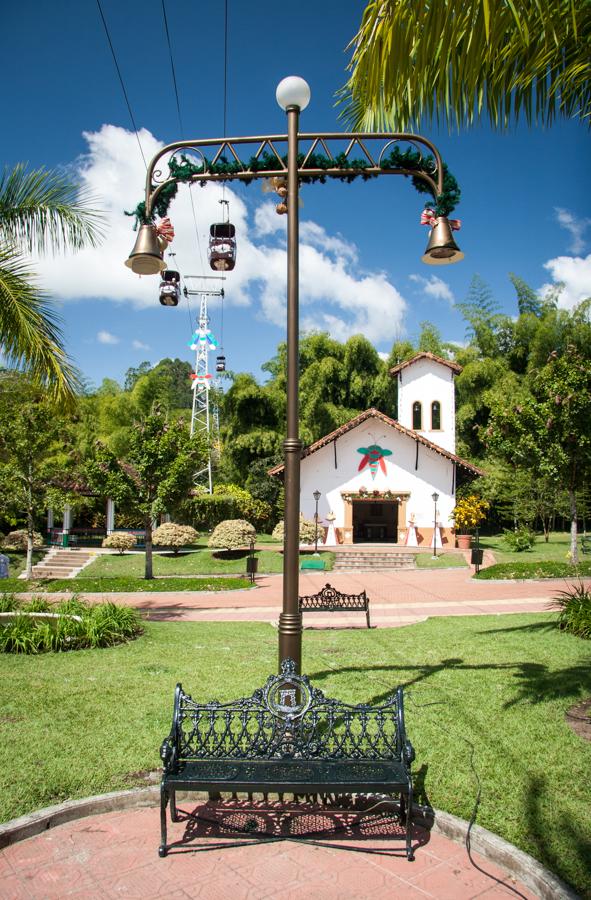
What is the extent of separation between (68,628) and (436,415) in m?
26.5

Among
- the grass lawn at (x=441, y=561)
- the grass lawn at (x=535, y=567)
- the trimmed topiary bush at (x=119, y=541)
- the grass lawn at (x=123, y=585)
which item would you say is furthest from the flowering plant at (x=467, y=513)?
the trimmed topiary bush at (x=119, y=541)

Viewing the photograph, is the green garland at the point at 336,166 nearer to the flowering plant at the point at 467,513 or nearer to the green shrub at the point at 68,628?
the green shrub at the point at 68,628

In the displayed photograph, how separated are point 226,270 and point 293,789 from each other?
4.99m

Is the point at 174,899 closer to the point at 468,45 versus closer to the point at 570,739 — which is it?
the point at 570,739

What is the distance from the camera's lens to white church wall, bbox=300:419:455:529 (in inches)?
1172

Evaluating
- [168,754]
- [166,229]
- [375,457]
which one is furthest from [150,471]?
[168,754]

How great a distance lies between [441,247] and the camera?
230 inches

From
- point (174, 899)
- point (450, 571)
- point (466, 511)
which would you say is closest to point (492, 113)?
point (174, 899)

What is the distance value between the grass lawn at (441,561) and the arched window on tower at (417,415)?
30.0ft

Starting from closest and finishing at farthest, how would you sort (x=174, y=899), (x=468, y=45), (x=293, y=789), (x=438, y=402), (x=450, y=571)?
(x=174, y=899) → (x=293, y=789) → (x=468, y=45) → (x=450, y=571) → (x=438, y=402)

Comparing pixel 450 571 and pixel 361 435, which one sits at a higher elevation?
pixel 361 435

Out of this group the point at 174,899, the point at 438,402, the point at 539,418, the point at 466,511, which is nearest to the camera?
the point at 174,899

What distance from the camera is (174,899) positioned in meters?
3.45

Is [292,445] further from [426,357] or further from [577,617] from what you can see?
[426,357]
